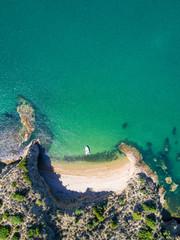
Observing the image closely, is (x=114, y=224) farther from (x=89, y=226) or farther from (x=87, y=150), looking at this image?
(x=87, y=150)

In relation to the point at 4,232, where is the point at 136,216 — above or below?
above

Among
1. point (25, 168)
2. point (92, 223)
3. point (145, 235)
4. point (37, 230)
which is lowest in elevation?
point (145, 235)

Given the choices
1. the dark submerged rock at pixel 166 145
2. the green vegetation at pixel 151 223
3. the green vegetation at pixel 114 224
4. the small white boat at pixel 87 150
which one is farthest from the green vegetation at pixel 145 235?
the small white boat at pixel 87 150

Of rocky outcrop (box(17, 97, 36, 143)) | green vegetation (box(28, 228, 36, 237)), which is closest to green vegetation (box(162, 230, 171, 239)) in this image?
green vegetation (box(28, 228, 36, 237))

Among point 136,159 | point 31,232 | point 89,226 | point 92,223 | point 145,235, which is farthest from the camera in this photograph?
point 136,159

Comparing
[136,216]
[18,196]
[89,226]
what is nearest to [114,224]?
[136,216]

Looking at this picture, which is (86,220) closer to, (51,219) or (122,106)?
(51,219)

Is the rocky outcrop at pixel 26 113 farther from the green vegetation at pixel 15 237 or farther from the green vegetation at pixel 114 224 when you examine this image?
the green vegetation at pixel 114 224

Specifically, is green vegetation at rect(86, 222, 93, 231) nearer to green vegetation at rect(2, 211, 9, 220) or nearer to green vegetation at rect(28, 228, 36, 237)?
green vegetation at rect(28, 228, 36, 237)
